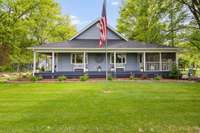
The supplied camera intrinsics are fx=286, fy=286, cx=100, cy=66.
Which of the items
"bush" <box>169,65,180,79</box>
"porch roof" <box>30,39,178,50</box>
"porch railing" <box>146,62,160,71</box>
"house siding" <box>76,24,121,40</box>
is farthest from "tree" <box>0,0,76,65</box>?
"bush" <box>169,65,180,79</box>

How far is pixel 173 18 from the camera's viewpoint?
26938mm

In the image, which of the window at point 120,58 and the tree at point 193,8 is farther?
the window at point 120,58

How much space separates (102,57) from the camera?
28.6 meters

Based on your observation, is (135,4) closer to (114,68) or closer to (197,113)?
(114,68)

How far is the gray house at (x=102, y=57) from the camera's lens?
26750 mm

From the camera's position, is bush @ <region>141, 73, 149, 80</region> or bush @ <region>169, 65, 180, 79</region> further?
bush @ <region>169, 65, 180, 79</region>

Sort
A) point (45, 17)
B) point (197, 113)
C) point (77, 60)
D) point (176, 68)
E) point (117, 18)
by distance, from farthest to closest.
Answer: point (117, 18) → point (45, 17) → point (77, 60) → point (176, 68) → point (197, 113)

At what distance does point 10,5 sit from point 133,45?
51.4 ft

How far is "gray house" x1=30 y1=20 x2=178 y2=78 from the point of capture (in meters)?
26.8

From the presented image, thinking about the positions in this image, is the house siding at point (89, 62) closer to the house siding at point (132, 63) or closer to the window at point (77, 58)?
the house siding at point (132, 63)

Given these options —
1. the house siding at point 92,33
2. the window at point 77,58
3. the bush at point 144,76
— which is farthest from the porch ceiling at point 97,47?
the bush at point 144,76

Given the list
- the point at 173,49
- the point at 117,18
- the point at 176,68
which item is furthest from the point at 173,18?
the point at 117,18

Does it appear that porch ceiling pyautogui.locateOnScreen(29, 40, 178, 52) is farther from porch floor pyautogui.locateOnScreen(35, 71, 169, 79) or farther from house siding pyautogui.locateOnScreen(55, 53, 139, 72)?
porch floor pyautogui.locateOnScreen(35, 71, 169, 79)

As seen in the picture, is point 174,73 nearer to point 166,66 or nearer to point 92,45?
point 166,66
